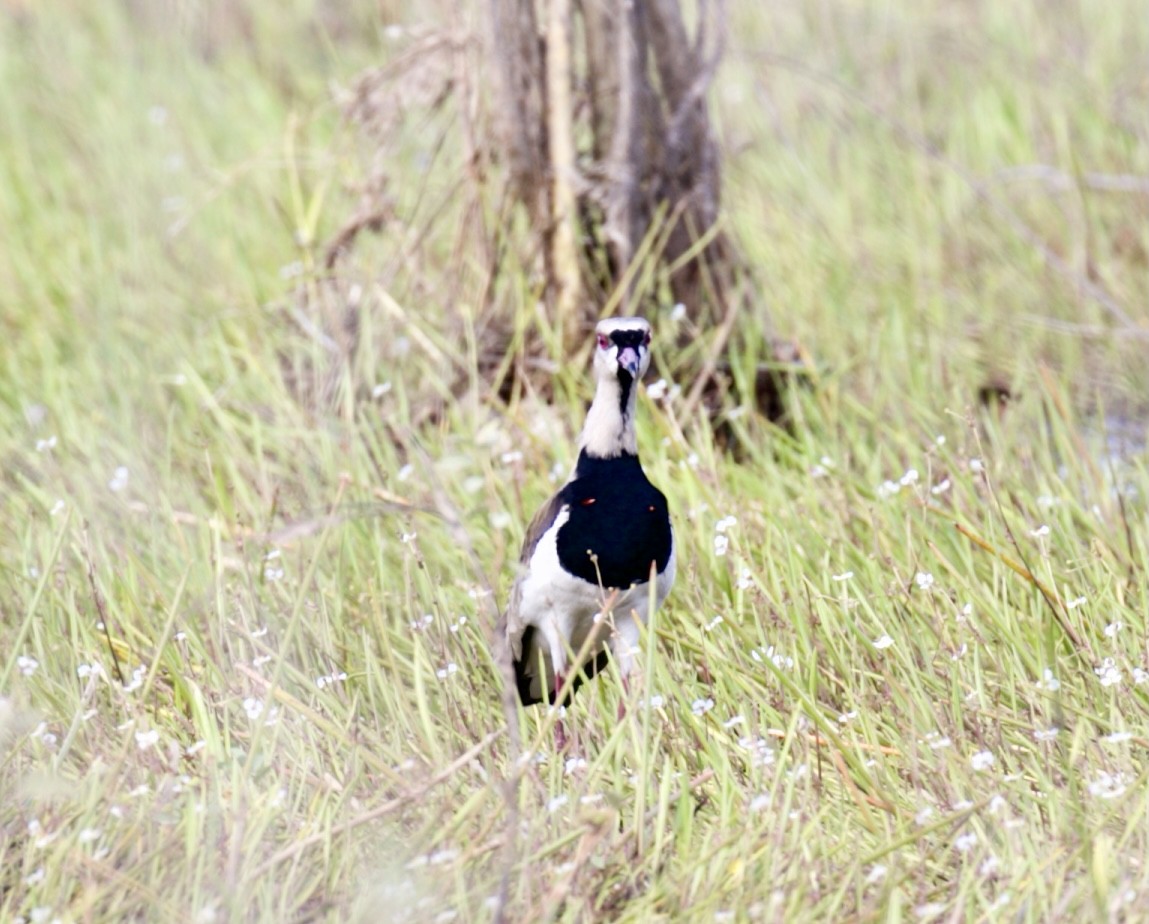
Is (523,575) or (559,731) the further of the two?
(523,575)

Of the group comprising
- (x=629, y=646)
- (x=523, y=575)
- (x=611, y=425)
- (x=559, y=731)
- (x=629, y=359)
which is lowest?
(x=559, y=731)

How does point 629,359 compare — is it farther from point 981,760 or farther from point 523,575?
point 981,760

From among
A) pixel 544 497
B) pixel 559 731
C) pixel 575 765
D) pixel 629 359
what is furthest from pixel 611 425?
pixel 544 497

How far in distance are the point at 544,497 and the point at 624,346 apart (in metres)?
0.99

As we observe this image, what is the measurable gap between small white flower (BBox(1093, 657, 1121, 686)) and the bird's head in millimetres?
943

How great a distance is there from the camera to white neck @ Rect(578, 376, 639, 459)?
3029 mm

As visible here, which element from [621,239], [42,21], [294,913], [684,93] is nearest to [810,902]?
[294,913]

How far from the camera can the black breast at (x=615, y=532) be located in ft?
9.56

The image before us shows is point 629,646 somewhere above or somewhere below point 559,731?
above

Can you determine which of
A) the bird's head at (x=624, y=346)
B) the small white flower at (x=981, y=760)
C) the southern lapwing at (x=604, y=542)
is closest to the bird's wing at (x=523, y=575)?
the southern lapwing at (x=604, y=542)

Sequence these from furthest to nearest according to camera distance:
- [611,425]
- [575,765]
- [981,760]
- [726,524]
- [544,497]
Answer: [544,497] → [726,524] → [611,425] → [575,765] → [981,760]

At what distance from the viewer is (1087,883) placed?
7.42ft

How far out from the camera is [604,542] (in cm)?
293

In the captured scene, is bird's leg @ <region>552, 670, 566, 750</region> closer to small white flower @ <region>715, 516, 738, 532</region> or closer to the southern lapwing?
the southern lapwing
